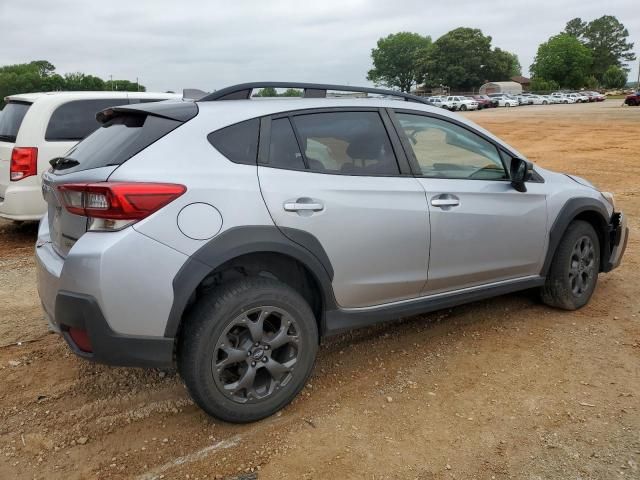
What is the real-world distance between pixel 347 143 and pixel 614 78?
12167 centimetres

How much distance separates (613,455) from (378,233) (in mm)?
1581

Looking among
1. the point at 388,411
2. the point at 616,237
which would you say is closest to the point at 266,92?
the point at 388,411

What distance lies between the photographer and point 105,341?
8.57ft

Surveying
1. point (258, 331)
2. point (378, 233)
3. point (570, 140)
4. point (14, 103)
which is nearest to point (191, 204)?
point (258, 331)

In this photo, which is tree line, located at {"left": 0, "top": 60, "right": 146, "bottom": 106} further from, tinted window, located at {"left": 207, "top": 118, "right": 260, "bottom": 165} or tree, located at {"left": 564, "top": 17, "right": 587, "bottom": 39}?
tree, located at {"left": 564, "top": 17, "right": 587, "bottom": 39}

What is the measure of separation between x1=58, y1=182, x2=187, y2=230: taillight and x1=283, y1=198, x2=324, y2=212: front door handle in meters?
0.54

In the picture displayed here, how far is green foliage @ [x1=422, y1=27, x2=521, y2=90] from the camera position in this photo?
95062mm

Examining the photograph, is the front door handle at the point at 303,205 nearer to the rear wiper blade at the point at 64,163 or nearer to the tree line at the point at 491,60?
the rear wiper blade at the point at 64,163

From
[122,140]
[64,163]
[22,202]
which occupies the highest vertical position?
[122,140]

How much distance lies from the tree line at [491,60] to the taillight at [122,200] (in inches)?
3899

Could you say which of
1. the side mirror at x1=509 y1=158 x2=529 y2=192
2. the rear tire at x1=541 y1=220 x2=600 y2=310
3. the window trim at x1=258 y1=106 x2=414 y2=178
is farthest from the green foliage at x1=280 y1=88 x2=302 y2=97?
the rear tire at x1=541 y1=220 x2=600 y2=310

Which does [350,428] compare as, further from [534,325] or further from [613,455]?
[534,325]

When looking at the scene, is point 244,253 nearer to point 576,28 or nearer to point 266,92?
point 266,92

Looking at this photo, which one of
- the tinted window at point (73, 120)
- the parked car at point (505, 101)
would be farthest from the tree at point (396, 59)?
the tinted window at point (73, 120)
